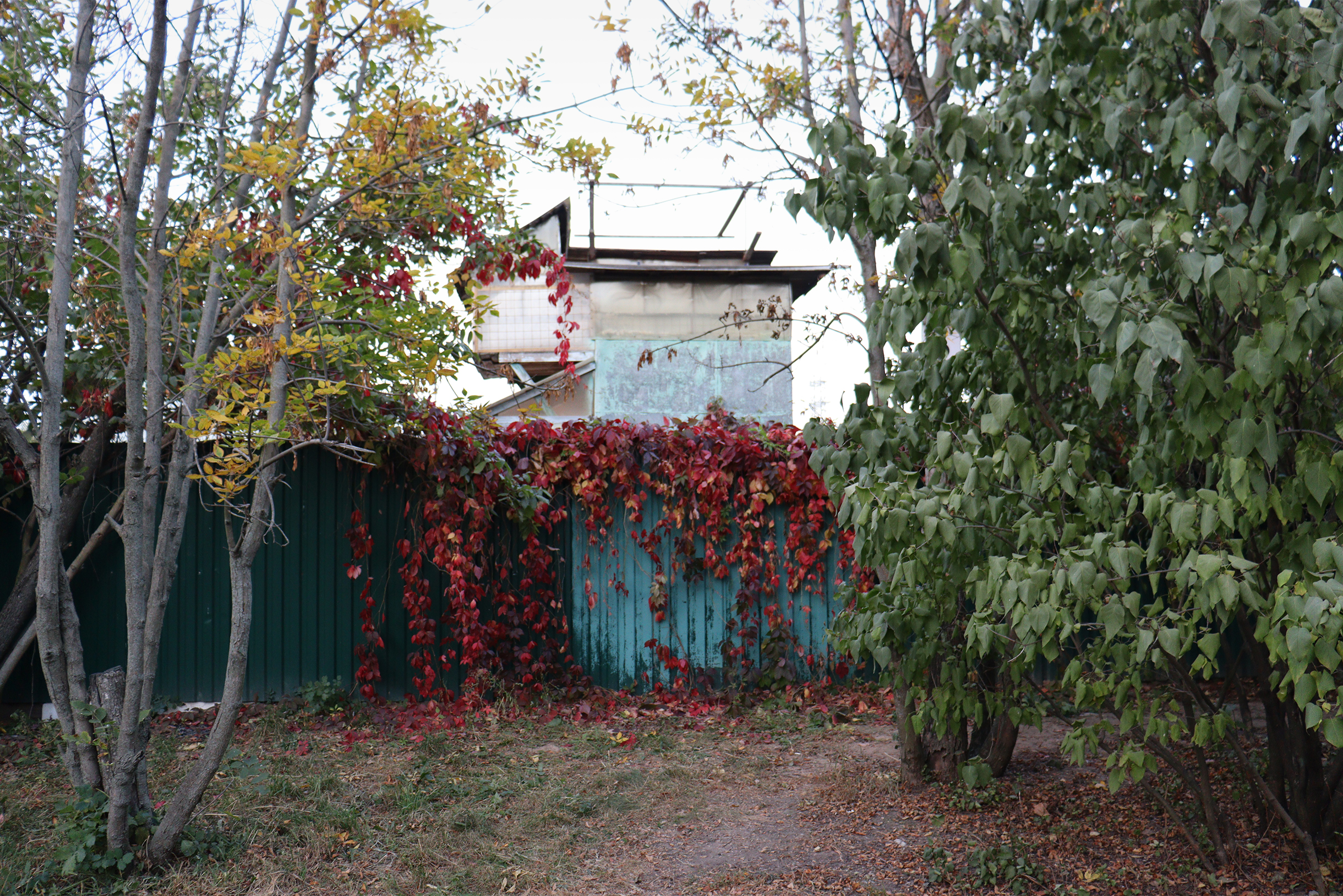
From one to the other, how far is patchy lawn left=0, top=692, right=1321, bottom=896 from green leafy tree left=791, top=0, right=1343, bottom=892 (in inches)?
19.4

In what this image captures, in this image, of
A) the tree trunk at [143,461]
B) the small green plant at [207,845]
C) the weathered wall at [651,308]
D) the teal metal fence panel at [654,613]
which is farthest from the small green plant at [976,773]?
the weathered wall at [651,308]

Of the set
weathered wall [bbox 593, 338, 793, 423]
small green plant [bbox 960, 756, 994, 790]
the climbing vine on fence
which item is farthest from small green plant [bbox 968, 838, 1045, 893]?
weathered wall [bbox 593, 338, 793, 423]

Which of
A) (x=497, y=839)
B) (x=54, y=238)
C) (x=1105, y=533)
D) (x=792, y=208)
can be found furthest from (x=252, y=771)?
(x=1105, y=533)

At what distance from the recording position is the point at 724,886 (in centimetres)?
323

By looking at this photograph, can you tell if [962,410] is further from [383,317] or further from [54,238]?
[54,238]

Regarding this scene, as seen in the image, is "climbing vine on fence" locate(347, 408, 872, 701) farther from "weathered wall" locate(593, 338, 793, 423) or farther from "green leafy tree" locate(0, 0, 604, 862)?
"weathered wall" locate(593, 338, 793, 423)

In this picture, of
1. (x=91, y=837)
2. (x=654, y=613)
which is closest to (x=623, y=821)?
(x=91, y=837)

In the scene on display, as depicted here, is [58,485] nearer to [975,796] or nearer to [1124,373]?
[1124,373]

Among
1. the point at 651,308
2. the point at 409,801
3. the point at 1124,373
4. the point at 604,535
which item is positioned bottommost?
the point at 409,801

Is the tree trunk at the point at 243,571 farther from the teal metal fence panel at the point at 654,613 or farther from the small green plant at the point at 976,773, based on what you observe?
the teal metal fence panel at the point at 654,613

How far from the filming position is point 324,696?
552 cm

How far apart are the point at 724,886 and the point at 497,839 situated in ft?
3.17

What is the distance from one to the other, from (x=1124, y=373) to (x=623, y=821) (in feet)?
9.11

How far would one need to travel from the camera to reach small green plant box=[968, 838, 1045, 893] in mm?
3107
